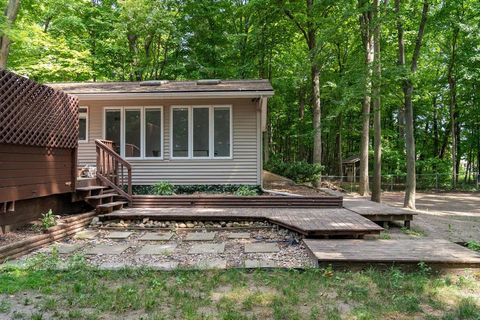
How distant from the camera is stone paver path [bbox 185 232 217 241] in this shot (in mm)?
6127

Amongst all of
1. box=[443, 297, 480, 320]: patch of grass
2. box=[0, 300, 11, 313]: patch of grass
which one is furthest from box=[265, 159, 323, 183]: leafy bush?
box=[0, 300, 11, 313]: patch of grass

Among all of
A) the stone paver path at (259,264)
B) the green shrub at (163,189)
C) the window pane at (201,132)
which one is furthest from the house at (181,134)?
the stone paver path at (259,264)

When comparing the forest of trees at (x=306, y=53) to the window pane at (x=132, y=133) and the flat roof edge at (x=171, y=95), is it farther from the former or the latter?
the window pane at (x=132, y=133)

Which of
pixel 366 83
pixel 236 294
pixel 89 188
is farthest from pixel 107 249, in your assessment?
pixel 366 83

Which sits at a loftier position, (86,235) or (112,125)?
(112,125)

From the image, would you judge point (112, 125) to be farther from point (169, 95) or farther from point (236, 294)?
point (236, 294)

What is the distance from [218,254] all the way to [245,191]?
4121 millimetres

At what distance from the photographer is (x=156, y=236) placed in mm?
6355

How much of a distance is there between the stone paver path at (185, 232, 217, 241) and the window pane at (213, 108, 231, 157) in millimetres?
3722

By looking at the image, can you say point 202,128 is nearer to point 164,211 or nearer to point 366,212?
point 164,211

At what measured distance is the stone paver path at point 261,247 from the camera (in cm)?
525

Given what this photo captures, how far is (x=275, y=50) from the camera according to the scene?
68.5 ft

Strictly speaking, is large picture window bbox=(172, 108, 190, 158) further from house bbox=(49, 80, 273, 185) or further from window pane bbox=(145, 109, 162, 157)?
window pane bbox=(145, 109, 162, 157)

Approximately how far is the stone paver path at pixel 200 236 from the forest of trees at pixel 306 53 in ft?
21.8
